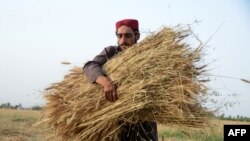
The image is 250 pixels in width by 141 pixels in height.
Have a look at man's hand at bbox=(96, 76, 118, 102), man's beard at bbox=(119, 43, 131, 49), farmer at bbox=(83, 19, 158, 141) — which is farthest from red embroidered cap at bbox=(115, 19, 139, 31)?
man's hand at bbox=(96, 76, 118, 102)

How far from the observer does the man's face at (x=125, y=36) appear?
11.5 feet

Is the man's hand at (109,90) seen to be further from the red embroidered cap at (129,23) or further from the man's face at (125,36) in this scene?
the red embroidered cap at (129,23)

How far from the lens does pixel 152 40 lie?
3455mm

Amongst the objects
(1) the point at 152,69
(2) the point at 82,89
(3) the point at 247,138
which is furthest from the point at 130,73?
(3) the point at 247,138

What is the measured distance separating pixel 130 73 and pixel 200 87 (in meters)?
0.50

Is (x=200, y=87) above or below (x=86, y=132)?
above

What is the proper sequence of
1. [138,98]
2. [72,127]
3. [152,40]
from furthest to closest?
1. [152,40]
2. [72,127]
3. [138,98]

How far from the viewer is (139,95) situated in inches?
118

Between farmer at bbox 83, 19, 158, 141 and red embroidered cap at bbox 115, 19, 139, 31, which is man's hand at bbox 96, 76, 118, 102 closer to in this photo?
farmer at bbox 83, 19, 158, 141

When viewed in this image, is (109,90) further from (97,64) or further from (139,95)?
(97,64)

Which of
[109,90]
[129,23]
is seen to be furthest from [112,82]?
[129,23]

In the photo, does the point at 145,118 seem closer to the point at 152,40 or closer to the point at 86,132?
the point at 86,132

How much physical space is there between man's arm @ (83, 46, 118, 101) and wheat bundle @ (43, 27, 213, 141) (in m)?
0.05

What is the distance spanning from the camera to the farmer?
10.2 ft
